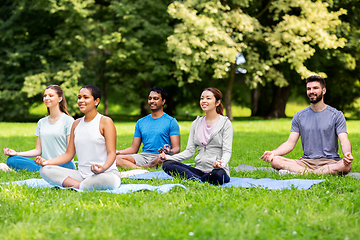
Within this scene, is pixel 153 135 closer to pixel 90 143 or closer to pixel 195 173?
pixel 195 173

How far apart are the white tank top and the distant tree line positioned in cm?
1423

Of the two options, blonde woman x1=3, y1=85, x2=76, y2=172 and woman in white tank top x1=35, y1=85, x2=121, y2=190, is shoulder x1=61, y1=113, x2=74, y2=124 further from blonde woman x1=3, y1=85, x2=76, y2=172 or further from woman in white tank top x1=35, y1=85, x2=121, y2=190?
woman in white tank top x1=35, y1=85, x2=121, y2=190

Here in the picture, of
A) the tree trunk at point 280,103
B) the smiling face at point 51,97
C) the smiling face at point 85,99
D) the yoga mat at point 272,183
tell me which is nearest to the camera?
the smiling face at point 85,99

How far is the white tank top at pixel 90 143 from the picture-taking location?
513 centimetres

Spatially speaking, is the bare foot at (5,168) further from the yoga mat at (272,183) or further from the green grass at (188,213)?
the yoga mat at (272,183)

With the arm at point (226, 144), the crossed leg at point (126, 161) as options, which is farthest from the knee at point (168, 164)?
the crossed leg at point (126, 161)

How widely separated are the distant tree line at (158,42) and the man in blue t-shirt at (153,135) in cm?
1187

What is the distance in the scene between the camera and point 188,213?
13.1 ft

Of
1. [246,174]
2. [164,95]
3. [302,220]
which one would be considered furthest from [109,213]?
[164,95]

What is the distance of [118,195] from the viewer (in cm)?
479

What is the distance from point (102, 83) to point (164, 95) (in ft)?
77.2

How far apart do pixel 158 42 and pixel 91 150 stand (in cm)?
1968

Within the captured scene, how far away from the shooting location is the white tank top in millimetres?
5129

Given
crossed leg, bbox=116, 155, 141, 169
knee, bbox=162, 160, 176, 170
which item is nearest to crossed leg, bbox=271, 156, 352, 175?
knee, bbox=162, 160, 176, 170
